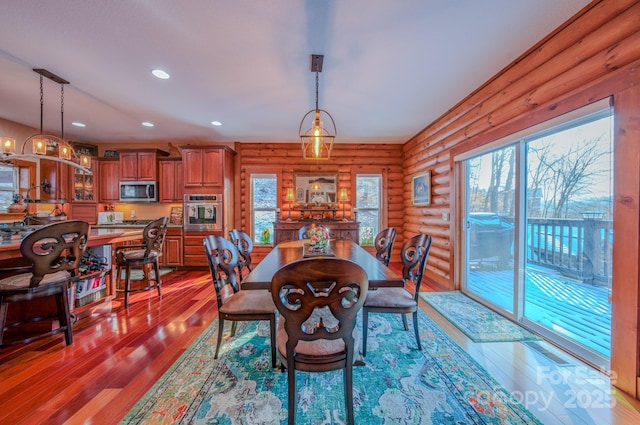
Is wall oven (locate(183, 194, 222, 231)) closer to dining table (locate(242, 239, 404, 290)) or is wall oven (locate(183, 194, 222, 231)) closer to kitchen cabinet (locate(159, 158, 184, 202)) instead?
kitchen cabinet (locate(159, 158, 184, 202))

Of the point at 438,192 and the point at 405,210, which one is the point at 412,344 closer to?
the point at 438,192

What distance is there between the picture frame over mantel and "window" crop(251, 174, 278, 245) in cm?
59

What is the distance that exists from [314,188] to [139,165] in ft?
12.6

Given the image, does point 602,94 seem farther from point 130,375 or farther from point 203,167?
point 203,167

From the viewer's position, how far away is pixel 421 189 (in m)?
4.81

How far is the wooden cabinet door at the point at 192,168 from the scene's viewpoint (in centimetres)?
509

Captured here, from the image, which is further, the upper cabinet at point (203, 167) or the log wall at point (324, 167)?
the log wall at point (324, 167)

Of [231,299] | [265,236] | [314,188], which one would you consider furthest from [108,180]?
[231,299]

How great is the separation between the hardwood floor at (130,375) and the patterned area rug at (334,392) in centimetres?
14

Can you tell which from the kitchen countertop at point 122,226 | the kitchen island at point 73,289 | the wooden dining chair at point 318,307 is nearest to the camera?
the wooden dining chair at point 318,307

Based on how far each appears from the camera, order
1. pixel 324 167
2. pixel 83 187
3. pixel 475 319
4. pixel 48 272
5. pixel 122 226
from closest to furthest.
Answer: pixel 48 272 → pixel 475 319 → pixel 122 226 → pixel 83 187 → pixel 324 167

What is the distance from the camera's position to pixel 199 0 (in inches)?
69.9

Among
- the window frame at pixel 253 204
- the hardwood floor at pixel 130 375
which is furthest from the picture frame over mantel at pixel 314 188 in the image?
the hardwood floor at pixel 130 375

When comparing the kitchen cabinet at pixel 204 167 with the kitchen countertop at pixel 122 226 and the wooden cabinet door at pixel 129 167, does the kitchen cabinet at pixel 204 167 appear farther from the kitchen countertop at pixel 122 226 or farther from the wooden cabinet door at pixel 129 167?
the wooden cabinet door at pixel 129 167
